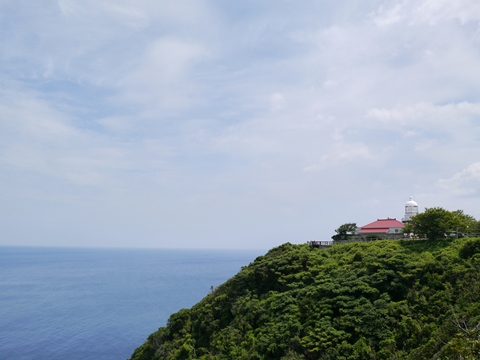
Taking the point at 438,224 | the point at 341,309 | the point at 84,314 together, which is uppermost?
the point at 438,224

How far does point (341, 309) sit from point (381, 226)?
30.9 meters

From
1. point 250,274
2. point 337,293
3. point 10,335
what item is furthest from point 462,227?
point 10,335

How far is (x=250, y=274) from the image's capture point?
33469mm

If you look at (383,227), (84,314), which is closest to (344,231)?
(383,227)

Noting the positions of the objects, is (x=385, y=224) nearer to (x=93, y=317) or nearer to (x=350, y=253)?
(x=350, y=253)

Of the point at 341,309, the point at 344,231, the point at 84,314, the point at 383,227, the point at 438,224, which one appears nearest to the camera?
the point at 341,309

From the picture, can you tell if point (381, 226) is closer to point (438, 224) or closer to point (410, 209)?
point (410, 209)

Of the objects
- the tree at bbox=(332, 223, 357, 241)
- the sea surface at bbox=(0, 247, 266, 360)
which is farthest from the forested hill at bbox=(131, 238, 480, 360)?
the sea surface at bbox=(0, 247, 266, 360)

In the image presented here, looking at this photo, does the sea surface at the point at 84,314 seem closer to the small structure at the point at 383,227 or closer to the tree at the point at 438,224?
the small structure at the point at 383,227

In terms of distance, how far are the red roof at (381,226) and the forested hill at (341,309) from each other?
1688cm

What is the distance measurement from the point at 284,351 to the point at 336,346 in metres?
3.34

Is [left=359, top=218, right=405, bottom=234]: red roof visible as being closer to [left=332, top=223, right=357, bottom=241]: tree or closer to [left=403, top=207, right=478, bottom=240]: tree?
[left=332, top=223, right=357, bottom=241]: tree

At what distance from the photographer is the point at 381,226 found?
5128 centimetres

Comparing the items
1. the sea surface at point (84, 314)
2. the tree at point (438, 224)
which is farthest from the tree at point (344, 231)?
the sea surface at point (84, 314)
